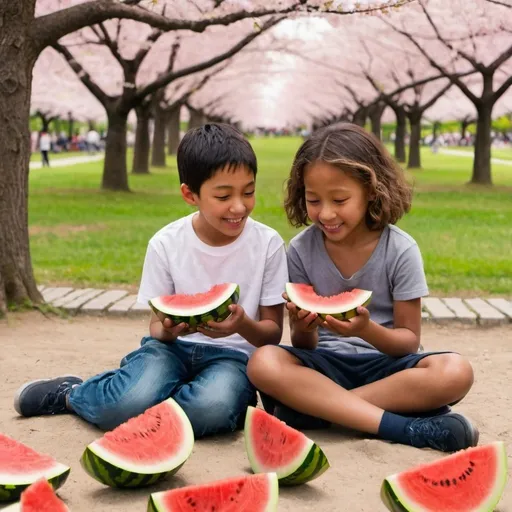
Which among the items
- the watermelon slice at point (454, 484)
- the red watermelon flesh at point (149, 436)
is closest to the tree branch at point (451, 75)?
the red watermelon flesh at point (149, 436)

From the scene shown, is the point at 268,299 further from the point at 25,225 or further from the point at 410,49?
the point at 410,49

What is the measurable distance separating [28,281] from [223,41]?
16.6 m

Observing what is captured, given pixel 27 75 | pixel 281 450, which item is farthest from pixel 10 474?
pixel 27 75

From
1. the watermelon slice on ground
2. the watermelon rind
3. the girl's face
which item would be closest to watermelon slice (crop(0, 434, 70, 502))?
the watermelon rind

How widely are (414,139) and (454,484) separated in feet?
87.6

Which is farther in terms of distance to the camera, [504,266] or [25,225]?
[504,266]

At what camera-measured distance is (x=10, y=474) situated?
2.67 metres

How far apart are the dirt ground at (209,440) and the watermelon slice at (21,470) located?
0.11m

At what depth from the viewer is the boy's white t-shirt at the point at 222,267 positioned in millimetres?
3707

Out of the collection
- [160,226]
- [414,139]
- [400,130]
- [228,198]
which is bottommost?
[160,226]

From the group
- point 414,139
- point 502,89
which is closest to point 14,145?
point 502,89

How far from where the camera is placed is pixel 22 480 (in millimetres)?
2650

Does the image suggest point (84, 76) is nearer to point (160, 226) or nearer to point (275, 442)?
point (160, 226)

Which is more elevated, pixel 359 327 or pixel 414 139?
pixel 414 139
